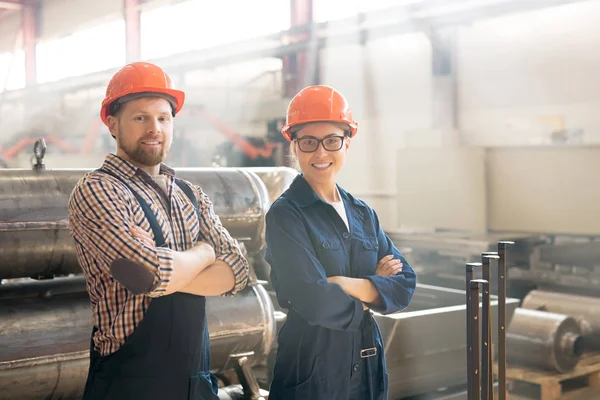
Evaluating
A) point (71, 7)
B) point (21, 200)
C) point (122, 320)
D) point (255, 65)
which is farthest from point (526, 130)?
point (71, 7)

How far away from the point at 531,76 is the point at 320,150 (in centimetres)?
534

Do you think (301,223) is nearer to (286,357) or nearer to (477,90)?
(286,357)

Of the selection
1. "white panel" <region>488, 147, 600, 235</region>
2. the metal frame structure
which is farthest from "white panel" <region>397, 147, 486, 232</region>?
the metal frame structure

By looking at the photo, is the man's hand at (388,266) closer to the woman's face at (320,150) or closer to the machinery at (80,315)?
the woman's face at (320,150)

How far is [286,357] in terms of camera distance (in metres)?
1.69

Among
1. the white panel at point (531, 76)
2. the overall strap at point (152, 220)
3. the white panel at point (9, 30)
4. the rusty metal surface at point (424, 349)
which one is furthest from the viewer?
the white panel at point (9, 30)

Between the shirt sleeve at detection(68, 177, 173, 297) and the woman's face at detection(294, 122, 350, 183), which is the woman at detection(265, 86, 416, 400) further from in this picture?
the shirt sleeve at detection(68, 177, 173, 297)

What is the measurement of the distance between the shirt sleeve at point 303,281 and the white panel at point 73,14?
9269mm

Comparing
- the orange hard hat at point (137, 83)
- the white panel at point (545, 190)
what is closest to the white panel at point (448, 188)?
the white panel at point (545, 190)

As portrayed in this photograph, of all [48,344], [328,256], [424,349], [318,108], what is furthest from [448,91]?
[328,256]

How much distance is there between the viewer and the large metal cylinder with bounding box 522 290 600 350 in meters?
3.98

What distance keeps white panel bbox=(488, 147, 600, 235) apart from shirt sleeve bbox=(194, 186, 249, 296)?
4.38 meters

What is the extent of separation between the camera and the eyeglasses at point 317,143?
1757mm

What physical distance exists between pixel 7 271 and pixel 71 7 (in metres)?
9.09
